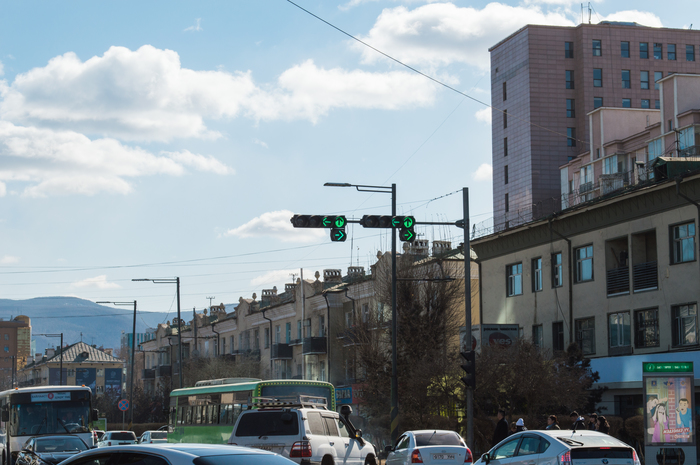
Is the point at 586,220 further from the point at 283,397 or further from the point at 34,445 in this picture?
the point at 34,445

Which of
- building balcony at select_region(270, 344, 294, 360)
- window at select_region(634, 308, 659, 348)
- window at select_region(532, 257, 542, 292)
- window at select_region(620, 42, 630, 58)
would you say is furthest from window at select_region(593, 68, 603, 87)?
window at select_region(634, 308, 659, 348)

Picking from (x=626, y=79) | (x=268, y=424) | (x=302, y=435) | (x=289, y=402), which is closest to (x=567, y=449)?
(x=302, y=435)

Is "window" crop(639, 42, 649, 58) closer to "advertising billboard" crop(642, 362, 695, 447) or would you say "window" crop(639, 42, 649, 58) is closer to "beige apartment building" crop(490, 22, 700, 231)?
"beige apartment building" crop(490, 22, 700, 231)

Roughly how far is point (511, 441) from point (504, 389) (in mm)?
14233

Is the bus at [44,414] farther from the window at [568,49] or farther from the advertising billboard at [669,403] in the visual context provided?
the window at [568,49]

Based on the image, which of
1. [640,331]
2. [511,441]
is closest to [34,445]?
[511,441]

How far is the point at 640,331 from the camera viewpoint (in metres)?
32.2

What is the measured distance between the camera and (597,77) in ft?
267

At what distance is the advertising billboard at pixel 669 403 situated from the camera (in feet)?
62.6

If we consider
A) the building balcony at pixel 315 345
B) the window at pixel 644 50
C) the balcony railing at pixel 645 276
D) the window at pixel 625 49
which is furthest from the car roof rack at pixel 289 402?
the window at pixel 644 50

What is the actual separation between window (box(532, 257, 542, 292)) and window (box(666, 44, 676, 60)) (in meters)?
53.7

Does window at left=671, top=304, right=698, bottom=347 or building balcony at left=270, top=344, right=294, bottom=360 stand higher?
window at left=671, top=304, right=698, bottom=347

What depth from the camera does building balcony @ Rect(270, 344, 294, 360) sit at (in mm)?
60875

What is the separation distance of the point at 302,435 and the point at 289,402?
566 centimetres
